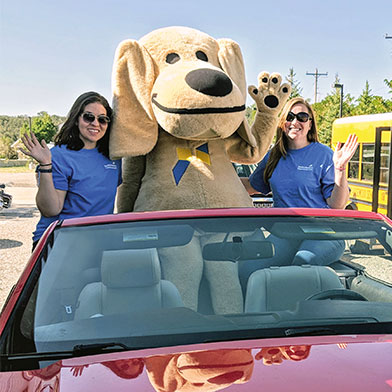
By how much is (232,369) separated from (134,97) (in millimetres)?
2979

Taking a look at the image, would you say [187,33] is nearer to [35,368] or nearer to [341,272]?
[341,272]

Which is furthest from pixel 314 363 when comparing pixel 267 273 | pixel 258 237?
pixel 258 237

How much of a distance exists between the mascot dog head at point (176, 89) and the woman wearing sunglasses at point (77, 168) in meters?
0.20

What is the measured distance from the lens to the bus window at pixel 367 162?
10195 millimetres

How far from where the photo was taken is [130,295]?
212 centimetres

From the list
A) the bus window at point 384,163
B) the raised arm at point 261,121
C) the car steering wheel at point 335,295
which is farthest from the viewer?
the bus window at point 384,163

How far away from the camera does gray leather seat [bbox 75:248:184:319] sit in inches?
80.5

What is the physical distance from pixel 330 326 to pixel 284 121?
244 cm

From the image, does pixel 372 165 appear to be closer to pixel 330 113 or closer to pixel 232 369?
pixel 232 369

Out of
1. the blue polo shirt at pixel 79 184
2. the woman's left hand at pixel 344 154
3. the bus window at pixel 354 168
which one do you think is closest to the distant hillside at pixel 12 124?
the bus window at pixel 354 168

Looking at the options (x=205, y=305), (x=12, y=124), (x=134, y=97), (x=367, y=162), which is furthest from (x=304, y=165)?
(x=12, y=124)

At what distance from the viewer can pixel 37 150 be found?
11.8ft

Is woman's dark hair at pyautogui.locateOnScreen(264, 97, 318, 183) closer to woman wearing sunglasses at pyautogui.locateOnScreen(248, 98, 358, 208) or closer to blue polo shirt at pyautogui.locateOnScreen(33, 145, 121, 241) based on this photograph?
woman wearing sunglasses at pyautogui.locateOnScreen(248, 98, 358, 208)

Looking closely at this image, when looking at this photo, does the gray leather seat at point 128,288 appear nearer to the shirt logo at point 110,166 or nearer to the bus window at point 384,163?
the shirt logo at point 110,166
